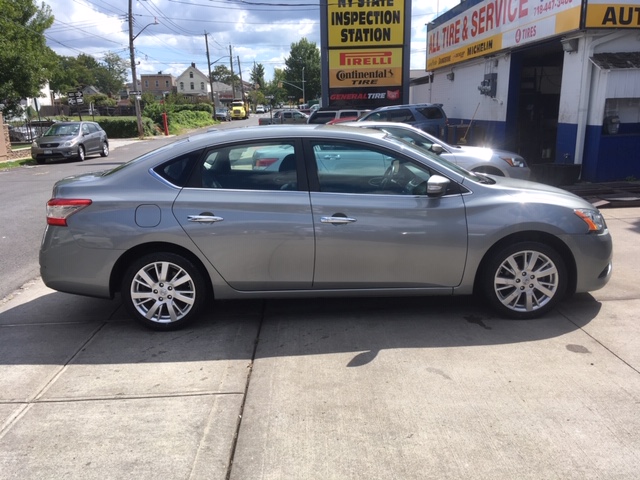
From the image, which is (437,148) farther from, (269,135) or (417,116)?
(417,116)

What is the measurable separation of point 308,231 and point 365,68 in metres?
16.4

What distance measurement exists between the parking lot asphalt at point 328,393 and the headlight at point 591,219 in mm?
762

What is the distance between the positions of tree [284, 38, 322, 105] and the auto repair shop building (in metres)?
68.1

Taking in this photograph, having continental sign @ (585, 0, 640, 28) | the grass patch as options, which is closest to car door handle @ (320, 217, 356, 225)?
continental sign @ (585, 0, 640, 28)

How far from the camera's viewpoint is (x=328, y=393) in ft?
11.7

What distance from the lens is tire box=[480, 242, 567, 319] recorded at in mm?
4520

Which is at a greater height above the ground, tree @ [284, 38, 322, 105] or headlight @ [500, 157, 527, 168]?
tree @ [284, 38, 322, 105]

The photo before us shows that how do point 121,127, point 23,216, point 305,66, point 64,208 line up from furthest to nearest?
point 305,66, point 121,127, point 23,216, point 64,208

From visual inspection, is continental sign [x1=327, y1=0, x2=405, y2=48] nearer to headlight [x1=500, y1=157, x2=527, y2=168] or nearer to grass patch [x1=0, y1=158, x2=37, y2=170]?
headlight [x1=500, y1=157, x2=527, y2=168]

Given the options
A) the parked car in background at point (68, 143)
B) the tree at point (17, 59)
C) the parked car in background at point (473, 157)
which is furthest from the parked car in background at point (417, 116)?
the tree at point (17, 59)

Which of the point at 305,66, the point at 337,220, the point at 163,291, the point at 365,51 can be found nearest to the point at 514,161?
the point at 337,220

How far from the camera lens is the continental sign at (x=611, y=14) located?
10750 millimetres

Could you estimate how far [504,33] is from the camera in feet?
48.5

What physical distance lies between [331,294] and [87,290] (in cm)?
204
